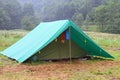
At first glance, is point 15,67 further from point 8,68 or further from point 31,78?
point 31,78

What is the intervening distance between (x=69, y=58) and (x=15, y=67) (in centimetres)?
205

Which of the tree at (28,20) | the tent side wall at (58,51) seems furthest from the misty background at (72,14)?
the tent side wall at (58,51)

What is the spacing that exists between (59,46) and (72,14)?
40708 millimetres

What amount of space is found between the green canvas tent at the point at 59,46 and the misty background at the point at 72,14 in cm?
2141

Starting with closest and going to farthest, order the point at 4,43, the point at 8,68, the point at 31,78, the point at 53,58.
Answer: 1. the point at 31,78
2. the point at 8,68
3. the point at 53,58
4. the point at 4,43

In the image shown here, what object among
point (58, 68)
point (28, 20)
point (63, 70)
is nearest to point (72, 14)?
point (28, 20)

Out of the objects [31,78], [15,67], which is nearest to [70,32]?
[15,67]

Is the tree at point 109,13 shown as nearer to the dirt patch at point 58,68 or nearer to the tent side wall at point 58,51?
the tent side wall at point 58,51

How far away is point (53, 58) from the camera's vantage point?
27.5 feet

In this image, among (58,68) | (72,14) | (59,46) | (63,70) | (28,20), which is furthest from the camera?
(72,14)

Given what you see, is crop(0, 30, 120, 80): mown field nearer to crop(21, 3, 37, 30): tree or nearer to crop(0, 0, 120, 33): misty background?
crop(0, 0, 120, 33): misty background

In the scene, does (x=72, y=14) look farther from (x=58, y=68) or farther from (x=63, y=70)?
(x=63, y=70)

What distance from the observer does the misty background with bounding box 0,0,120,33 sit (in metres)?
35.9

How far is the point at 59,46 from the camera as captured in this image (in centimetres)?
843
